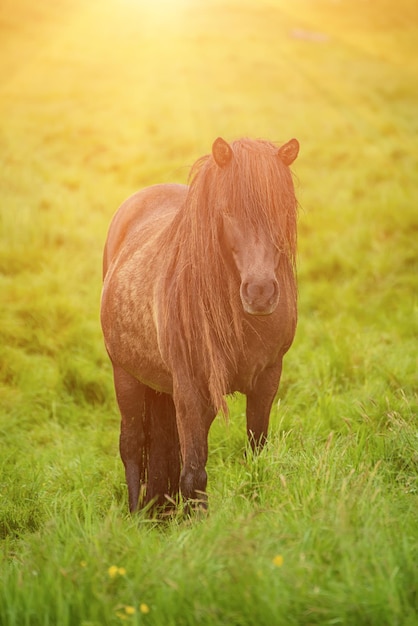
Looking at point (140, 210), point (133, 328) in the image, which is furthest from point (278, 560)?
point (140, 210)

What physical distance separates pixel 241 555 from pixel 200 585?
163mm

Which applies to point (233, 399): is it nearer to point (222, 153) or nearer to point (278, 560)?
point (222, 153)

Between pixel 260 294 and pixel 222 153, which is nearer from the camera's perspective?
pixel 260 294

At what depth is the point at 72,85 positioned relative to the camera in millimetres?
15836

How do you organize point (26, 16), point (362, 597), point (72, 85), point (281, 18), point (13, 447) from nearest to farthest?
point (362, 597) → point (13, 447) → point (72, 85) → point (26, 16) → point (281, 18)

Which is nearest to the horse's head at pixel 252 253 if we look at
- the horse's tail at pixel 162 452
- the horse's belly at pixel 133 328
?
the horse's belly at pixel 133 328

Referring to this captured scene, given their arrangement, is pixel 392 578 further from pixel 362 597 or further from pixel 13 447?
pixel 13 447

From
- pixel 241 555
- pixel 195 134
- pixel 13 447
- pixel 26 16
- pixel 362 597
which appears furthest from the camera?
pixel 26 16

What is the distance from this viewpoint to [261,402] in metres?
3.47

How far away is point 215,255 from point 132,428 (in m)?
1.51

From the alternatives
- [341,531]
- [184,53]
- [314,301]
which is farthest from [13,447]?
[184,53]

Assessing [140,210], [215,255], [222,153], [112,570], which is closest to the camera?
[112,570]

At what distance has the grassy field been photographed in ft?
7.47

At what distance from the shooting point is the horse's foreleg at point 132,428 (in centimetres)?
411
